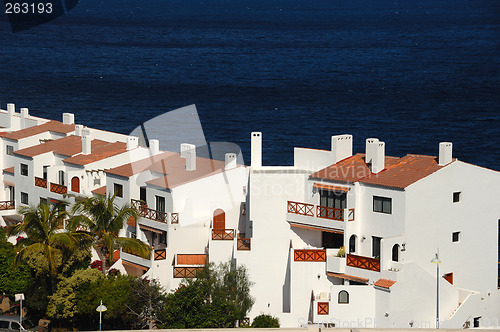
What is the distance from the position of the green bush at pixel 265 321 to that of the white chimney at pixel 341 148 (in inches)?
407

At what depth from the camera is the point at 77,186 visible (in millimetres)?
76000

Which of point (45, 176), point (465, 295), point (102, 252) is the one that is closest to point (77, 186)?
point (45, 176)

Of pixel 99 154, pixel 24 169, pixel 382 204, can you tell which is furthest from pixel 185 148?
pixel 382 204

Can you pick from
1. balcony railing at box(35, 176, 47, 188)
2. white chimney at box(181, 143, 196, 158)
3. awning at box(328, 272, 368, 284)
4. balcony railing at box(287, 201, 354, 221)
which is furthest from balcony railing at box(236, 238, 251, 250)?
balcony railing at box(35, 176, 47, 188)

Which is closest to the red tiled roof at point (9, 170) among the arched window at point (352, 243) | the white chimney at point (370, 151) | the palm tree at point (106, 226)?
the palm tree at point (106, 226)

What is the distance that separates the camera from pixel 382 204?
199 feet

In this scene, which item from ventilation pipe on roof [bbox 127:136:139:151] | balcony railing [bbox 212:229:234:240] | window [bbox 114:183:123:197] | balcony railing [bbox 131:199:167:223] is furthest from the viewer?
ventilation pipe on roof [bbox 127:136:139:151]

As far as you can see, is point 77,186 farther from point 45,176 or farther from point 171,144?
point 171,144

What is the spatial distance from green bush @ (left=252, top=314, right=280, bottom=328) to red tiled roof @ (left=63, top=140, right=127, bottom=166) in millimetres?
20151

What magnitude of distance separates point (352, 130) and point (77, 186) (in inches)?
3290

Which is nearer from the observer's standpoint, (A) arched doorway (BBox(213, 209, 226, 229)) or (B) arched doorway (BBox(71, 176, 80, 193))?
(A) arched doorway (BBox(213, 209, 226, 229))

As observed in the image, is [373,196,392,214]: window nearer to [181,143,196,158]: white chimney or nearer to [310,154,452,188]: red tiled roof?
[310,154,452,188]: red tiled roof

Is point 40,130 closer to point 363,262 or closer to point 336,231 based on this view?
point 336,231

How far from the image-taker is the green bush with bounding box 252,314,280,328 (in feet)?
195
